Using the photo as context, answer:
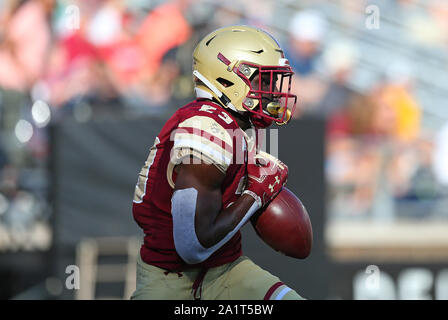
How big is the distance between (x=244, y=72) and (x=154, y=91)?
5.10 metres

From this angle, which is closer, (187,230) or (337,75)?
(187,230)

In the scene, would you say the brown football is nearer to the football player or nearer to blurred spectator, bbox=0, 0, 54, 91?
the football player

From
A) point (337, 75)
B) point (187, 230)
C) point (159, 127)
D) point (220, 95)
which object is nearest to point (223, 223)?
point (187, 230)

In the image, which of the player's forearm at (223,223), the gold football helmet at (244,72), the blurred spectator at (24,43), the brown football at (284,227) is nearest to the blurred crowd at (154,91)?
the blurred spectator at (24,43)

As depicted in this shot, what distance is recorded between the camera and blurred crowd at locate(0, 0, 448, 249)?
26.2 feet

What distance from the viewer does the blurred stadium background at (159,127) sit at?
714 centimetres

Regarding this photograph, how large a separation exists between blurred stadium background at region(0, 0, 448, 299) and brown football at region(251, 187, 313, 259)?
3.40 m

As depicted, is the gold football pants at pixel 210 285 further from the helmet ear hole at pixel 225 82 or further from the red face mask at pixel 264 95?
the helmet ear hole at pixel 225 82

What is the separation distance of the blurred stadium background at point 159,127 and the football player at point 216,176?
11.3ft

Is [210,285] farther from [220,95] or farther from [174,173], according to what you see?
[220,95]

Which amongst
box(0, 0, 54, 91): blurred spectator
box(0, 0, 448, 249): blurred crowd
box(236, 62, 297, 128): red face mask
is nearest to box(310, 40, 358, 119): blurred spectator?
box(0, 0, 448, 249): blurred crowd

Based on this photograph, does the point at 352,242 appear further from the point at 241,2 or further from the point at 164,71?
the point at 241,2

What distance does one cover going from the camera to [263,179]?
10.8 ft

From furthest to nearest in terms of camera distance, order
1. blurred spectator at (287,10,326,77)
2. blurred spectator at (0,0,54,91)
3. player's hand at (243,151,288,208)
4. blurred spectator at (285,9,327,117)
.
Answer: blurred spectator at (287,10,326,77), blurred spectator at (285,9,327,117), blurred spectator at (0,0,54,91), player's hand at (243,151,288,208)
